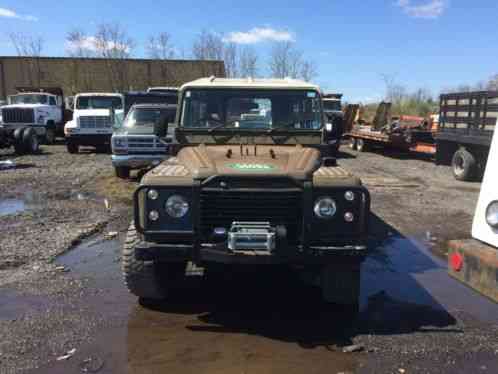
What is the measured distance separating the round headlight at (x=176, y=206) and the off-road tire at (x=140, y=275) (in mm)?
518

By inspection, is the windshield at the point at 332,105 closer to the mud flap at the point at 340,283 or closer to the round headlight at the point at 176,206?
the mud flap at the point at 340,283

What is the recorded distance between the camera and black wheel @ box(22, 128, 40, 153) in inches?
660

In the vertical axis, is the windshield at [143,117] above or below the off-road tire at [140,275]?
above

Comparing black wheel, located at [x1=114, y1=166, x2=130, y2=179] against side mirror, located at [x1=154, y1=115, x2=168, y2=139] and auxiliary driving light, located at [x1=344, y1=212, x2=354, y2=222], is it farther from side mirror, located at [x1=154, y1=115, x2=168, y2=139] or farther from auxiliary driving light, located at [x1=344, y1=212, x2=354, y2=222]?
auxiliary driving light, located at [x1=344, y1=212, x2=354, y2=222]

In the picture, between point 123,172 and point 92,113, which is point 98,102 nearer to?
point 92,113

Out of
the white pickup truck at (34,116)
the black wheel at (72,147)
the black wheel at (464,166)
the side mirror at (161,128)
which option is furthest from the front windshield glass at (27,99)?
the side mirror at (161,128)

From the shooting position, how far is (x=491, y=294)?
A: 2816 millimetres

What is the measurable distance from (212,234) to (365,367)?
4.94 ft

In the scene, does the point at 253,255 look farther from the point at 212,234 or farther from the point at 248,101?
the point at 248,101

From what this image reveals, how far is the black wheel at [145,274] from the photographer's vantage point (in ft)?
13.5

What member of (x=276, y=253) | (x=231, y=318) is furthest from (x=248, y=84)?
(x=231, y=318)

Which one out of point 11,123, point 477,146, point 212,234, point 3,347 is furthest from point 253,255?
point 11,123

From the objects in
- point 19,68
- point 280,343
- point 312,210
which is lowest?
point 280,343

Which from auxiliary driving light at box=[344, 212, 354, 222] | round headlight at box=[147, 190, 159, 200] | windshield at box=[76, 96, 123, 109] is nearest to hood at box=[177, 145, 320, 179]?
round headlight at box=[147, 190, 159, 200]
